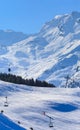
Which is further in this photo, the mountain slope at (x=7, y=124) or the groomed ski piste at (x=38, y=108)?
the groomed ski piste at (x=38, y=108)

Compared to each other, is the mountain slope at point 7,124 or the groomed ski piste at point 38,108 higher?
the groomed ski piste at point 38,108

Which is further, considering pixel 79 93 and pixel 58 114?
pixel 79 93

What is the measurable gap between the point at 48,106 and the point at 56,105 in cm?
274

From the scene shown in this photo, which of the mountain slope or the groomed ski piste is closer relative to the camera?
the mountain slope

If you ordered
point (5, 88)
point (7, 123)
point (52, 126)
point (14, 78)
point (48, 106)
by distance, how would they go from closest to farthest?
point (7, 123)
point (52, 126)
point (48, 106)
point (5, 88)
point (14, 78)

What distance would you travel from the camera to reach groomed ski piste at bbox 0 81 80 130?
262 ft

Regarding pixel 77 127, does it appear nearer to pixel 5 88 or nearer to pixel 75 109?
pixel 75 109

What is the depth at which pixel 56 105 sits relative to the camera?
10006cm

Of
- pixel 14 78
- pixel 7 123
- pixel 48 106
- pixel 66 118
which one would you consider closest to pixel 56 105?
pixel 48 106

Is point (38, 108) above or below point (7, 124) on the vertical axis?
above

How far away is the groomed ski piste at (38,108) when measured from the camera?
262ft

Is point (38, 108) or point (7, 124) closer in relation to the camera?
point (7, 124)

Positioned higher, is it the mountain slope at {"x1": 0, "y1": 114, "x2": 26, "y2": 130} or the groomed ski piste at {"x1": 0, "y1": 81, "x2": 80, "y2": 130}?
the groomed ski piste at {"x1": 0, "y1": 81, "x2": 80, "y2": 130}

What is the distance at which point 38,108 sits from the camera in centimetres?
9419
